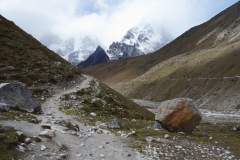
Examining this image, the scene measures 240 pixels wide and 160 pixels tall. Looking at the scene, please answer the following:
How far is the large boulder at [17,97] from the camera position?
26203mm

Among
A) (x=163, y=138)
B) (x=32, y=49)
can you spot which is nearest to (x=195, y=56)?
(x=32, y=49)

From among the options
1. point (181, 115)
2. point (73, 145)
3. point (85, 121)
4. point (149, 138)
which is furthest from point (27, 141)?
point (181, 115)

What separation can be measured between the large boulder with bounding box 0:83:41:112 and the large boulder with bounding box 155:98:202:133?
16.7m

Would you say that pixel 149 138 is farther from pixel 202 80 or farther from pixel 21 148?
pixel 202 80

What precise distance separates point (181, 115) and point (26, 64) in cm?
4255

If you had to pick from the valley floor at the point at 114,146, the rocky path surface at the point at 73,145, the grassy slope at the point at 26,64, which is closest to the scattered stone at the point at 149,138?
the valley floor at the point at 114,146

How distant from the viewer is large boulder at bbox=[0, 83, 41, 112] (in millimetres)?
26203

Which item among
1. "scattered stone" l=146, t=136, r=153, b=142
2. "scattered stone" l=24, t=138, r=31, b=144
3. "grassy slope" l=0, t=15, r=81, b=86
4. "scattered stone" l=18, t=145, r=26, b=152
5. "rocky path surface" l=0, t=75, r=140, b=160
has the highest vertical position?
"grassy slope" l=0, t=15, r=81, b=86

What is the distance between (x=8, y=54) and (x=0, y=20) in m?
30.6

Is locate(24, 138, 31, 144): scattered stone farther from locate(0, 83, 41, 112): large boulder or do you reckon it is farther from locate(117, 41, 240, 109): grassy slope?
locate(117, 41, 240, 109): grassy slope

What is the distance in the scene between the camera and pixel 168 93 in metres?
142

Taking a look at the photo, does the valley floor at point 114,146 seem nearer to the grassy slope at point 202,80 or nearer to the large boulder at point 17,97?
the large boulder at point 17,97

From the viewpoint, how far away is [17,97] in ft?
90.9

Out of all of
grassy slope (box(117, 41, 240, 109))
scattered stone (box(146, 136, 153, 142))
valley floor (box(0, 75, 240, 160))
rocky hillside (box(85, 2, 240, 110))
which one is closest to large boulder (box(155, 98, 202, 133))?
valley floor (box(0, 75, 240, 160))
